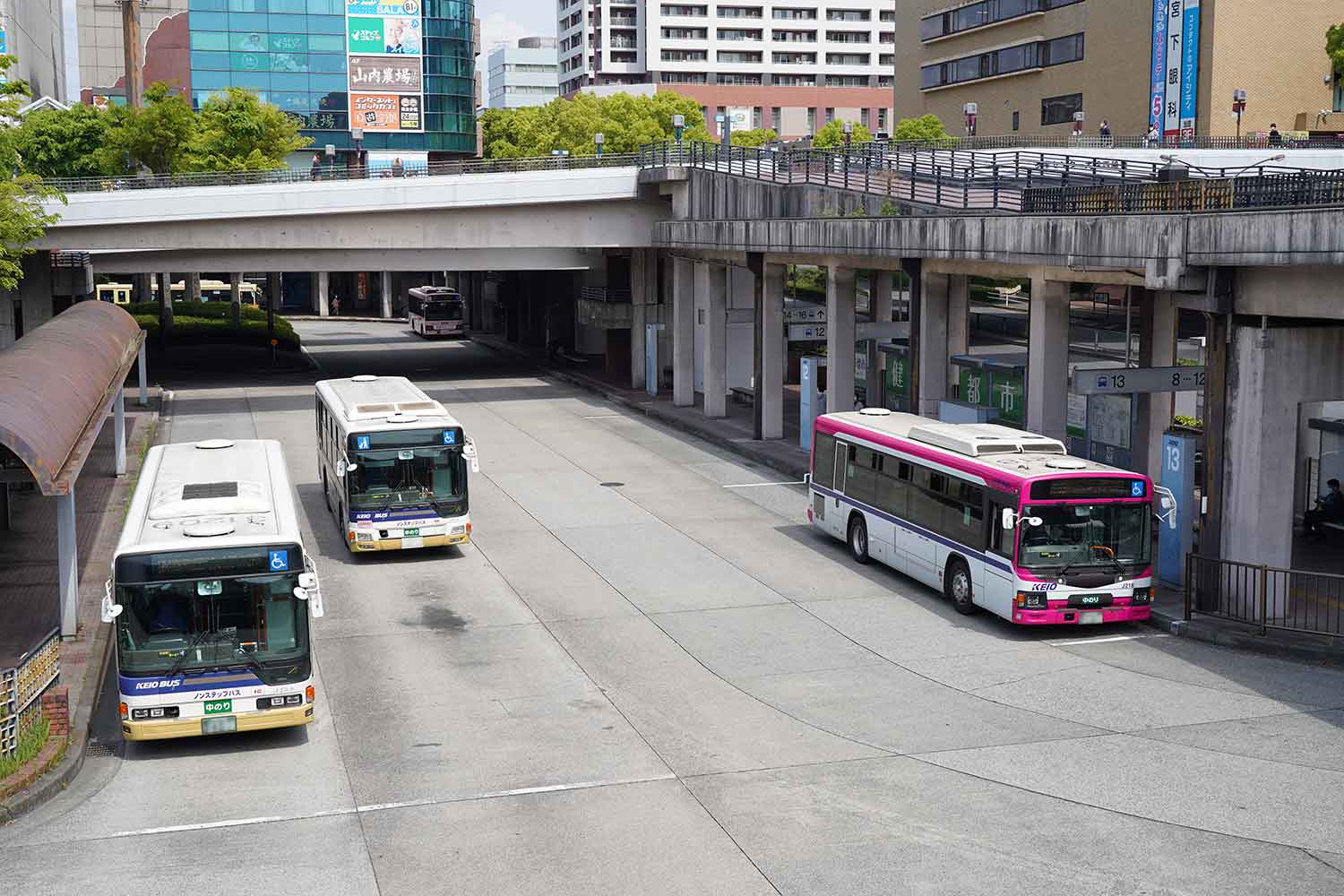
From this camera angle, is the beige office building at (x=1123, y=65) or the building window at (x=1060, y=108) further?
the building window at (x=1060, y=108)

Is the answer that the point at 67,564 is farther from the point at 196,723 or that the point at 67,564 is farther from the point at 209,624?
the point at 196,723

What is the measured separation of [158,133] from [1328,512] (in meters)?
65.8

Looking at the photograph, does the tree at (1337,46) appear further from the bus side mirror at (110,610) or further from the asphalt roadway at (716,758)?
the bus side mirror at (110,610)

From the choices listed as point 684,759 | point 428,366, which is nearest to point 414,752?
point 684,759

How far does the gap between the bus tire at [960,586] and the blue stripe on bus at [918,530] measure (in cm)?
25

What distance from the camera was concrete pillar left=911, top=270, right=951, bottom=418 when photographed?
3378 centimetres

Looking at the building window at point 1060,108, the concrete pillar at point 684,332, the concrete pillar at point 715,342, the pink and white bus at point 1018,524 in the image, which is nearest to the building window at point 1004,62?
the building window at point 1060,108

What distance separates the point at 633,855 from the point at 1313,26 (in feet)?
257

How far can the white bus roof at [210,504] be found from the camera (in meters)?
17.0

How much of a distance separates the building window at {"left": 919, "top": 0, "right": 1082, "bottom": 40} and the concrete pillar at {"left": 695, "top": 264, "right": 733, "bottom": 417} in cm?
5058

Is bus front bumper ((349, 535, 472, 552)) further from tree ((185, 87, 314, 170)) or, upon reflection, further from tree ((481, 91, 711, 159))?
tree ((481, 91, 711, 159))

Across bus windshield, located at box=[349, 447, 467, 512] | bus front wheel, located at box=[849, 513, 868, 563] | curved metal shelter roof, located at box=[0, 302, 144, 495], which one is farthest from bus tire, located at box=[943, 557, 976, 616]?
curved metal shelter roof, located at box=[0, 302, 144, 495]

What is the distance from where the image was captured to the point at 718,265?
4738cm

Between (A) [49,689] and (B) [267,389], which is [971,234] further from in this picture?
(B) [267,389]
